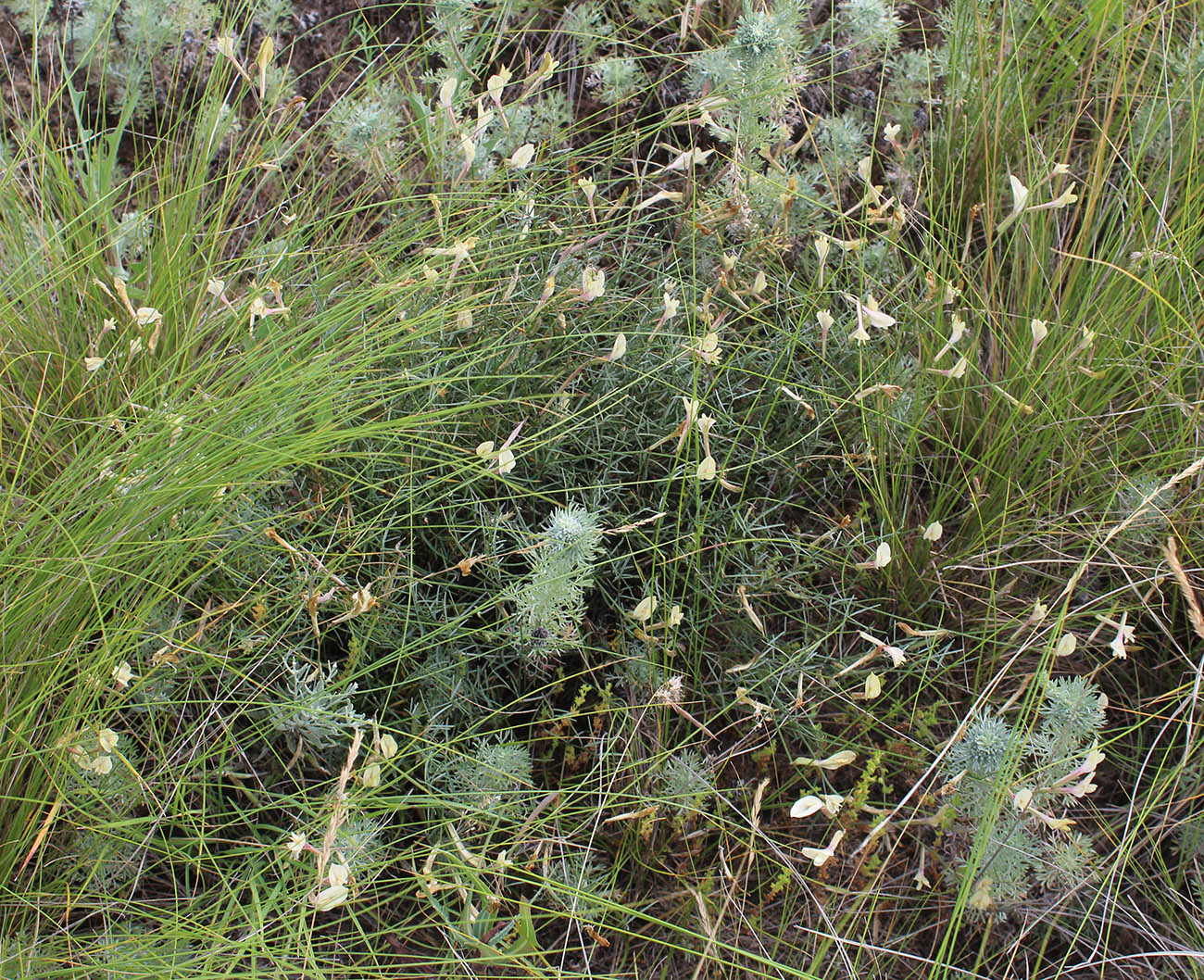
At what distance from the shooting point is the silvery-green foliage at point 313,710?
1432 mm

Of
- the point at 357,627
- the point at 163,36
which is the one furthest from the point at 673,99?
the point at 357,627

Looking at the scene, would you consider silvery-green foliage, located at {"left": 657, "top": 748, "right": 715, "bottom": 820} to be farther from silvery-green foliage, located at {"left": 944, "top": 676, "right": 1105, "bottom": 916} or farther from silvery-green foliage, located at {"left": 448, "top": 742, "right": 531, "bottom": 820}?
silvery-green foliage, located at {"left": 944, "top": 676, "right": 1105, "bottom": 916}

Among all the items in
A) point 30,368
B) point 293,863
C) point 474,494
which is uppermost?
point 30,368

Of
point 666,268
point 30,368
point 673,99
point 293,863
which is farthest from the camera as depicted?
point 673,99

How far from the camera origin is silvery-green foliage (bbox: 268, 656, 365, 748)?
1432 millimetres

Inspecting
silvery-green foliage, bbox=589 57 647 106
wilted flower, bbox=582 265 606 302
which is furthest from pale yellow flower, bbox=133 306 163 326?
silvery-green foliage, bbox=589 57 647 106

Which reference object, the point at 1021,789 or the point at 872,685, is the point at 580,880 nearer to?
the point at 872,685

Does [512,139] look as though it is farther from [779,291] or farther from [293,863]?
[293,863]

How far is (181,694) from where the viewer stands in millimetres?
1574

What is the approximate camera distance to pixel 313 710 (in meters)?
1.42

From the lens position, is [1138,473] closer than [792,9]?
Yes

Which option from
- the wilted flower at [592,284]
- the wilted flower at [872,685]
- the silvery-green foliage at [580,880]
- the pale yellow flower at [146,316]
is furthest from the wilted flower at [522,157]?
the silvery-green foliage at [580,880]

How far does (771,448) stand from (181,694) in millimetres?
1073

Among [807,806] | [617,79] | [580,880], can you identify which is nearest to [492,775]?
[580,880]
